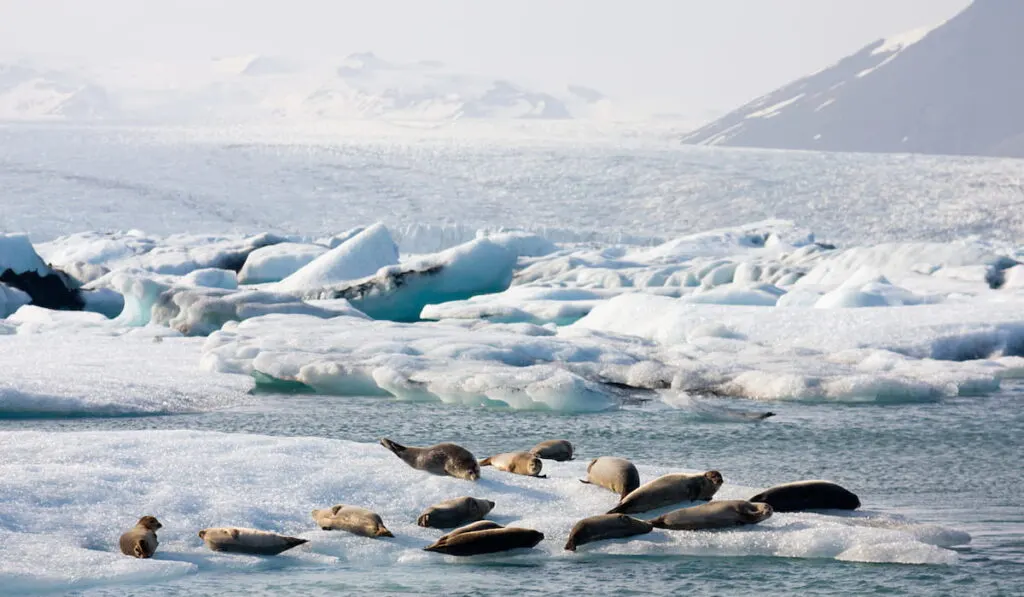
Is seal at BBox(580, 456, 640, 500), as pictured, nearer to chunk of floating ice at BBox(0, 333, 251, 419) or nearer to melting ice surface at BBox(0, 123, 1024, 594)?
melting ice surface at BBox(0, 123, 1024, 594)

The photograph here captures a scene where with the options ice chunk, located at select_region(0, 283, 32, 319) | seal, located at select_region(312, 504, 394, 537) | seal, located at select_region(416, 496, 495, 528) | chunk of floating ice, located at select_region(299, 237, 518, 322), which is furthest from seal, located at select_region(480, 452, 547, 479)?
ice chunk, located at select_region(0, 283, 32, 319)

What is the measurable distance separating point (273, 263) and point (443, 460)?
61.7 feet

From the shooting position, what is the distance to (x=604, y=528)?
17.1ft

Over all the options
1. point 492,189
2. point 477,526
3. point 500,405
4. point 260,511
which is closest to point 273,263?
point 500,405

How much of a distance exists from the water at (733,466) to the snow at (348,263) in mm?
9384

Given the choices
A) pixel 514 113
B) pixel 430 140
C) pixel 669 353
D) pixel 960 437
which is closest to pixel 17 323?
pixel 669 353

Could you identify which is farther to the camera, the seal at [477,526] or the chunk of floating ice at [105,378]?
the chunk of floating ice at [105,378]

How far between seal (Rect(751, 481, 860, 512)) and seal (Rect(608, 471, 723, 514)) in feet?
0.76

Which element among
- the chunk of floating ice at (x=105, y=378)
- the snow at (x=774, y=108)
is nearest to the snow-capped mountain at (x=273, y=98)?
the snow at (x=774, y=108)

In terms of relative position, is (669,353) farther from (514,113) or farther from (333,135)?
(514,113)

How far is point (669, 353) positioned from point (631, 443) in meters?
3.63

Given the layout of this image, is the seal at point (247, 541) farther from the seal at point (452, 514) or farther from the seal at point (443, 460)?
the seal at point (443, 460)

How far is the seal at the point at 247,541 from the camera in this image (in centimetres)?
500

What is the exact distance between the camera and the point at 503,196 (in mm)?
39938
